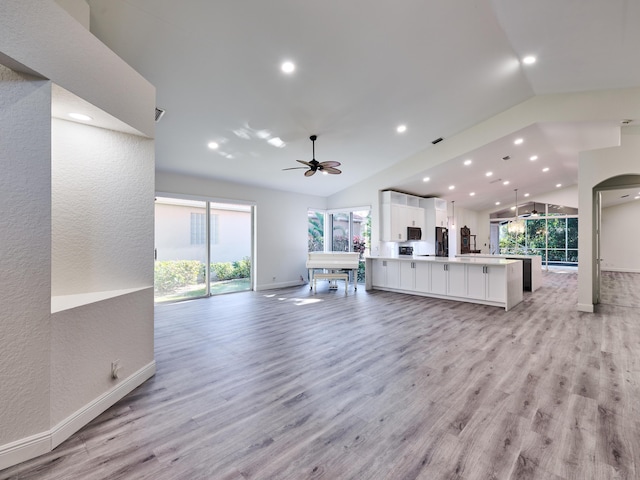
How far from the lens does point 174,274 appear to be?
6.11 meters

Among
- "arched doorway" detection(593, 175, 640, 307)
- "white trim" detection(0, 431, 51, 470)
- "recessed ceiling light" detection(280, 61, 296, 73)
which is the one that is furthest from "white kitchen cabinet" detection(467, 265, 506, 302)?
"white trim" detection(0, 431, 51, 470)

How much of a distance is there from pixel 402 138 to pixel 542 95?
8.21 ft

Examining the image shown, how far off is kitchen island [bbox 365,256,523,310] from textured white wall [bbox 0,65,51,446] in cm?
613

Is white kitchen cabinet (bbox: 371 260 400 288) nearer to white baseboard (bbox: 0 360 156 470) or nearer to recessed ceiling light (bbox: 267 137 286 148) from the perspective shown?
recessed ceiling light (bbox: 267 137 286 148)

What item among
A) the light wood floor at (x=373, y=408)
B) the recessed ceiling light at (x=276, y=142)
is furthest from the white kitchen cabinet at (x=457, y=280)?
the recessed ceiling light at (x=276, y=142)

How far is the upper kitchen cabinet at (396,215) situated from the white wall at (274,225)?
2.24 meters

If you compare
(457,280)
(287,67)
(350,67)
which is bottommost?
(457,280)

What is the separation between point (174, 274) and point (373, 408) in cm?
534

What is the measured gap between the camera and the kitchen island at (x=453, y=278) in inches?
214

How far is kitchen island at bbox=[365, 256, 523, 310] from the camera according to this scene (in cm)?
544

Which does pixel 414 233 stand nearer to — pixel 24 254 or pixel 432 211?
pixel 432 211

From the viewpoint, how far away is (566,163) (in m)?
8.20

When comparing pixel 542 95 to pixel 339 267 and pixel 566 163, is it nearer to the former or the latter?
pixel 566 163

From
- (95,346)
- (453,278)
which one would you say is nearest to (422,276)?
(453,278)
